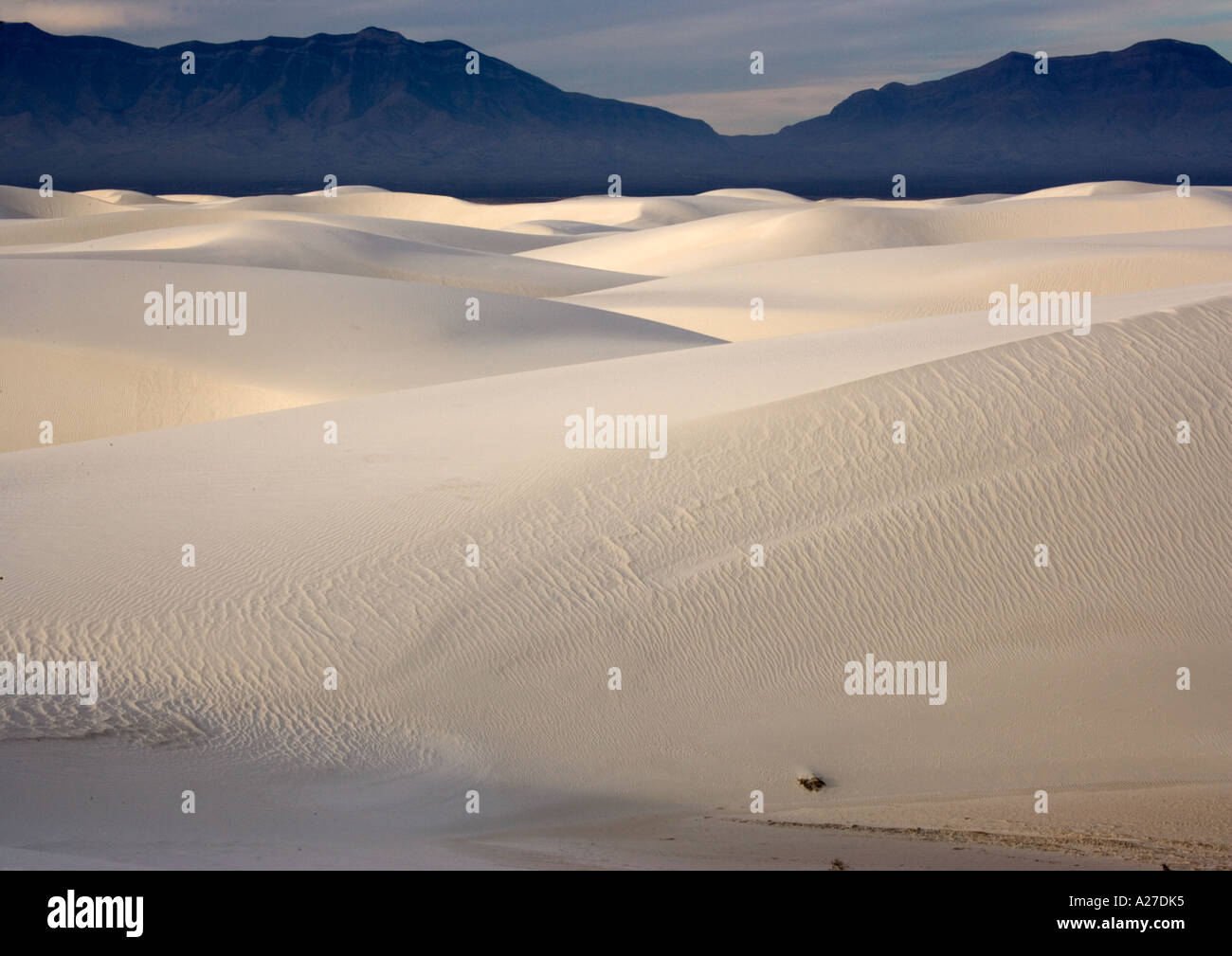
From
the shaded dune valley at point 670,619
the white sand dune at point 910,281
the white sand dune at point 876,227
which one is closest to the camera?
the shaded dune valley at point 670,619

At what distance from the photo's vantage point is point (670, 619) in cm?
680

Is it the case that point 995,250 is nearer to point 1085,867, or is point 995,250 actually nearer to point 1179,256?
point 1179,256

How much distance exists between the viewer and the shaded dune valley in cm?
525

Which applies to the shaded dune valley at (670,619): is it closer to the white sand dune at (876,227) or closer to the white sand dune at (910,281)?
the white sand dune at (910,281)

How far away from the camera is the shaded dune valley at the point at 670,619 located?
5.25m

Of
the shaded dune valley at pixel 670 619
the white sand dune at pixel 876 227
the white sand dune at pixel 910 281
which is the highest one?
the white sand dune at pixel 876 227

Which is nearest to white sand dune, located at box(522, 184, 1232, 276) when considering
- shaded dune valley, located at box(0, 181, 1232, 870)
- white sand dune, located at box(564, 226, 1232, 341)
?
white sand dune, located at box(564, 226, 1232, 341)

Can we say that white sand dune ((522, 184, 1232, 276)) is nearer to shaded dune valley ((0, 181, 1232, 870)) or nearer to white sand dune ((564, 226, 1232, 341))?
white sand dune ((564, 226, 1232, 341))

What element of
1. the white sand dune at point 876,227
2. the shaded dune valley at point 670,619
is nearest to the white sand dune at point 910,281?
the white sand dune at point 876,227

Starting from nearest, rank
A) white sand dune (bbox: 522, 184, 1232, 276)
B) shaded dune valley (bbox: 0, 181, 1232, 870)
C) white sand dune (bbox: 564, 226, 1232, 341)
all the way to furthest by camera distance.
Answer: shaded dune valley (bbox: 0, 181, 1232, 870) < white sand dune (bbox: 564, 226, 1232, 341) < white sand dune (bbox: 522, 184, 1232, 276)

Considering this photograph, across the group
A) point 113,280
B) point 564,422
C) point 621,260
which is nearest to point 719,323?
point 113,280

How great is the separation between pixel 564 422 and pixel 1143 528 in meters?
4.27

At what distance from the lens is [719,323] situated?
23.5m

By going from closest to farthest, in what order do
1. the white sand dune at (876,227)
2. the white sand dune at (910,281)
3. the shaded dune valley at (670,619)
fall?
the shaded dune valley at (670,619), the white sand dune at (910,281), the white sand dune at (876,227)
